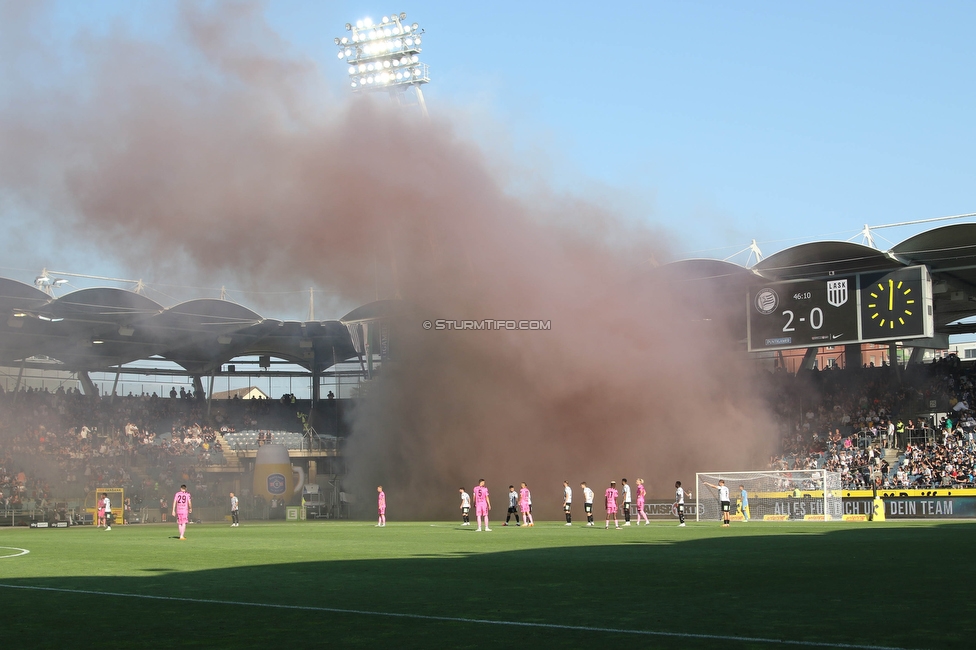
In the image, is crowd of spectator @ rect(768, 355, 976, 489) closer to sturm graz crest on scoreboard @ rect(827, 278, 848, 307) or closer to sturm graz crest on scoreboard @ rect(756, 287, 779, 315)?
sturm graz crest on scoreboard @ rect(827, 278, 848, 307)

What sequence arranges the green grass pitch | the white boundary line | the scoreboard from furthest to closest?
the scoreboard → the green grass pitch → the white boundary line

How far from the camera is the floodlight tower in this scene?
144 ft

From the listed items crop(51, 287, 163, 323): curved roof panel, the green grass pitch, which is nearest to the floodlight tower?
crop(51, 287, 163, 323): curved roof panel

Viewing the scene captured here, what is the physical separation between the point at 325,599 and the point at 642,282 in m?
34.4

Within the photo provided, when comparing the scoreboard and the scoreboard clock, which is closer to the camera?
the scoreboard clock

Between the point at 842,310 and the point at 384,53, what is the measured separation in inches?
903

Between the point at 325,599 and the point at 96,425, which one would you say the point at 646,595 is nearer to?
the point at 325,599

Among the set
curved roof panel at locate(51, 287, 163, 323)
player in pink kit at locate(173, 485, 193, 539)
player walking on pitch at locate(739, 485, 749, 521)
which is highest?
curved roof panel at locate(51, 287, 163, 323)

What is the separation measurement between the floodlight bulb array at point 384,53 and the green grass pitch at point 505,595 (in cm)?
2799

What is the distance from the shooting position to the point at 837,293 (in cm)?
3969

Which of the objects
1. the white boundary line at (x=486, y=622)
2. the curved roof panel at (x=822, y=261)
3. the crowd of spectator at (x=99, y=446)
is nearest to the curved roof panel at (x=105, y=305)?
the crowd of spectator at (x=99, y=446)

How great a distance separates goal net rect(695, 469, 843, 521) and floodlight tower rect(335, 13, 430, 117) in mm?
21055

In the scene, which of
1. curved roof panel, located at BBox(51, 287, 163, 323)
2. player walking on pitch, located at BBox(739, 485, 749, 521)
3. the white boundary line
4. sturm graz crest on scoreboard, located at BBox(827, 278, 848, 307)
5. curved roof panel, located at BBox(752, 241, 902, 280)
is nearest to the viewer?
the white boundary line

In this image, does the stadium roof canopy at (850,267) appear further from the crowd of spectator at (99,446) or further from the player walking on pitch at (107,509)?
the crowd of spectator at (99,446)
